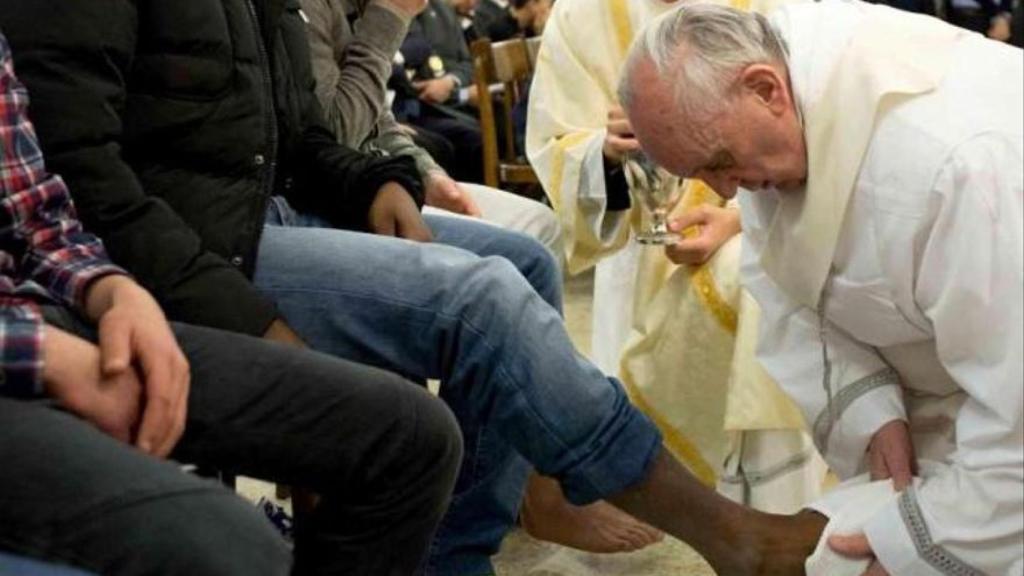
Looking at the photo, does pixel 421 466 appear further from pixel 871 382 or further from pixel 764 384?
pixel 764 384

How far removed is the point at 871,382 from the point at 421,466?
577 mm

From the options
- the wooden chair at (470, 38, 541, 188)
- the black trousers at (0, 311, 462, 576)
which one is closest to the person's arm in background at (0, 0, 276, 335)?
the black trousers at (0, 311, 462, 576)

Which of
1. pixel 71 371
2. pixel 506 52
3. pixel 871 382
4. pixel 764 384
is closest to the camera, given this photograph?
pixel 71 371

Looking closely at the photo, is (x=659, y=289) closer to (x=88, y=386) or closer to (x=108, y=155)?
(x=108, y=155)

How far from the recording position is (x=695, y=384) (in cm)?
252

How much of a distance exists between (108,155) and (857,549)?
945 millimetres

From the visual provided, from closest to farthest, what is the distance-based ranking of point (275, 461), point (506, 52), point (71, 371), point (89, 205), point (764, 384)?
point (71, 371) → point (275, 461) → point (89, 205) → point (764, 384) → point (506, 52)

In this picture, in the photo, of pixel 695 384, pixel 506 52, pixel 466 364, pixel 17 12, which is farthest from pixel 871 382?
pixel 506 52

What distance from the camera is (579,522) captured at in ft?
7.30

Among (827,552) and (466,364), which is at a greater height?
(466,364)

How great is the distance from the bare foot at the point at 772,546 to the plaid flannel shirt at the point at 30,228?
770 millimetres

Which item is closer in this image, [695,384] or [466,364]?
[466,364]

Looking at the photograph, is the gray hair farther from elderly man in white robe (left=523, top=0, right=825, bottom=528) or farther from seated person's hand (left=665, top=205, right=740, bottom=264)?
seated person's hand (left=665, top=205, right=740, bottom=264)

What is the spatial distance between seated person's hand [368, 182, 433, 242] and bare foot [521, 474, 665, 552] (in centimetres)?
41
